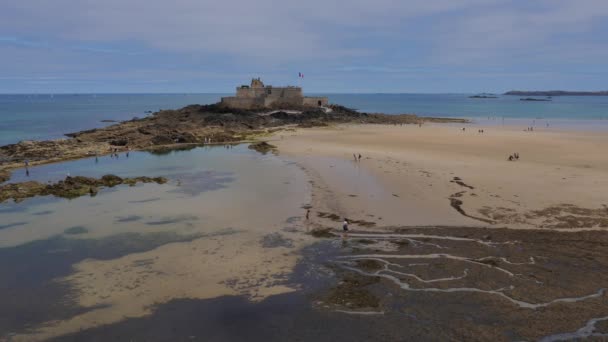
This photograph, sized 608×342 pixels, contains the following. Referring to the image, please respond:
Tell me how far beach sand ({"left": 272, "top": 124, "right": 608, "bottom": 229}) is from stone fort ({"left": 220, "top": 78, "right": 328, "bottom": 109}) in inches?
1202

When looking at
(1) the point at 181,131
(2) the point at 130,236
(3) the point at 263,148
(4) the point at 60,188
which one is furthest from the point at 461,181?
(1) the point at 181,131

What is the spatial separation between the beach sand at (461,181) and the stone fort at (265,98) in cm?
3052

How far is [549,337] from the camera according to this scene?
35.0 ft

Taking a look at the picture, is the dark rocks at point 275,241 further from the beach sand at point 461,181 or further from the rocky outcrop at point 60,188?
the rocky outcrop at point 60,188

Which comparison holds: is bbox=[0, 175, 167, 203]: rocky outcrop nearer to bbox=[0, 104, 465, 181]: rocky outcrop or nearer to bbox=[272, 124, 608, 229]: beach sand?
bbox=[0, 104, 465, 181]: rocky outcrop

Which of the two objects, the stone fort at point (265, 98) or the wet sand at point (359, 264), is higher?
the stone fort at point (265, 98)

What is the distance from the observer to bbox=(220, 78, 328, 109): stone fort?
77812 mm

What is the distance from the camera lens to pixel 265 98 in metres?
78.2

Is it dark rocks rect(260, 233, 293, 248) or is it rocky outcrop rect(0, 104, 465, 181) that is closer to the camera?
dark rocks rect(260, 233, 293, 248)

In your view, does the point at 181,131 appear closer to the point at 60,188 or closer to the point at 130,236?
the point at 60,188

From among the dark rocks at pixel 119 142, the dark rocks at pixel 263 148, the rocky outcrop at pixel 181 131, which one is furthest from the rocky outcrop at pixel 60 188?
the dark rocks at pixel 119 142

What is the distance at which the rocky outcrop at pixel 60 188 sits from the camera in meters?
25.6

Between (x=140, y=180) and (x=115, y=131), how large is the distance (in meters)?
28.8

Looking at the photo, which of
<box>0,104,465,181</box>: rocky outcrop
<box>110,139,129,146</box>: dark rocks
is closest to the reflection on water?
<box>0,104,465,181</box>: rocky outcrop
